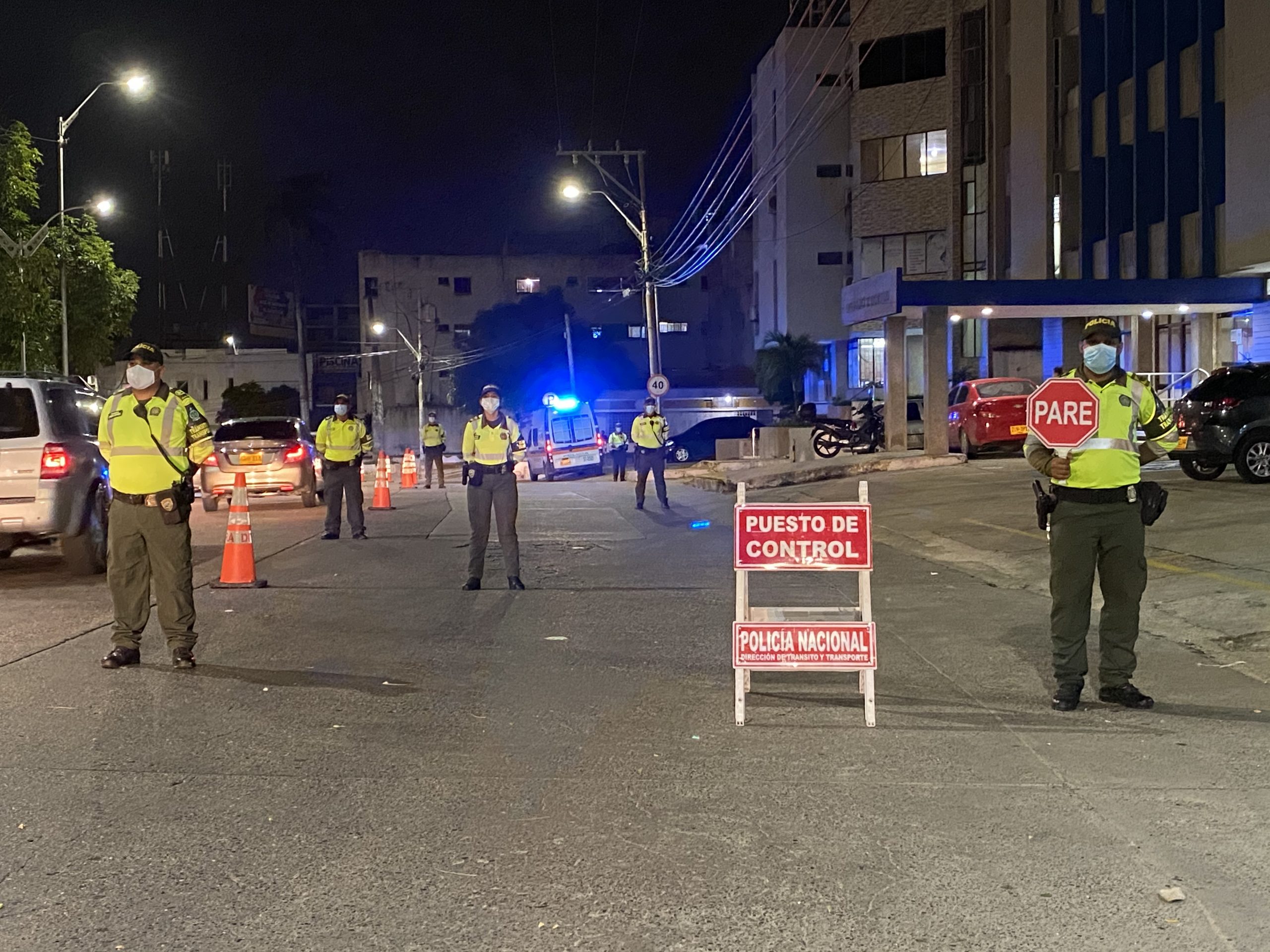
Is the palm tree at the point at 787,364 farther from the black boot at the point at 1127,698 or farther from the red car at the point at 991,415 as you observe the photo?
the black boot at the point at 1127,698

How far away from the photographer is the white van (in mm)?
35344

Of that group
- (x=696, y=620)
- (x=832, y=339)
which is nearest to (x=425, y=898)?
(x=696, y=620)

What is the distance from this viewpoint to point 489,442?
38.6 feet

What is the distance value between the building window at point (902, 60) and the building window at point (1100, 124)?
46.2ft

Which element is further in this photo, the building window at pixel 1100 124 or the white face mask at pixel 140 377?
the building window at pixel 1100 124

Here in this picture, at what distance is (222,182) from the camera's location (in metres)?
83.8

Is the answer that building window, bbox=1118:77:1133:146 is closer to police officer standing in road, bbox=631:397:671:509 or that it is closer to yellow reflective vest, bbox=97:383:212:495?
police officer standing in road, bbox=631:397:671:509

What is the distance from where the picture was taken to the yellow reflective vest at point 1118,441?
6906 millimetres

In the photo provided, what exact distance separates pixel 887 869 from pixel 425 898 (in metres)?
1.63

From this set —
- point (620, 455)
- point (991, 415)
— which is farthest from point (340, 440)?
point (620, 455)

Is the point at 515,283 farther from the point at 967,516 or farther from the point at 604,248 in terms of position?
the point at 967,516

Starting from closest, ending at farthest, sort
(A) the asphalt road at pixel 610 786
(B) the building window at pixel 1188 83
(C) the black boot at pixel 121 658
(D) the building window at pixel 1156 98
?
(A) the asphalt road at pixel 610 786 → (C) the black boot at pixel 121 658 → (B) the building window at pixel 1188 83 → (D) the building window at pixel 1156 98

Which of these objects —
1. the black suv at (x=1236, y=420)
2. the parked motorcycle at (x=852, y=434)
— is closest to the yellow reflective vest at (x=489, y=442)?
the black suv at (x=1236, y=420)

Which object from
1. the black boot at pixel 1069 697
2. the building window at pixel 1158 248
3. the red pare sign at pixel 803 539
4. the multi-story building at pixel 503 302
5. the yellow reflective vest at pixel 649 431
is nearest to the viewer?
the red pare sign at pixel 803 539
